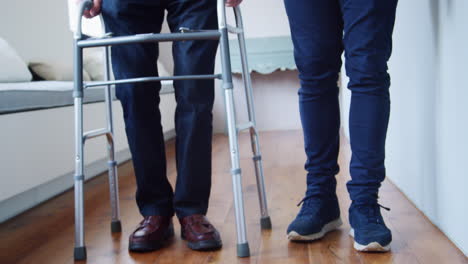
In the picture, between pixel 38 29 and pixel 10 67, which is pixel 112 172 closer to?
pixel 10 67

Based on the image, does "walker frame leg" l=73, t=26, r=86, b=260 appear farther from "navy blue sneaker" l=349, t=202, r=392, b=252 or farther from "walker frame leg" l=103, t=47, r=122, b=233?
"navy blue sneaker" l=349, t=202, r=392, b=252

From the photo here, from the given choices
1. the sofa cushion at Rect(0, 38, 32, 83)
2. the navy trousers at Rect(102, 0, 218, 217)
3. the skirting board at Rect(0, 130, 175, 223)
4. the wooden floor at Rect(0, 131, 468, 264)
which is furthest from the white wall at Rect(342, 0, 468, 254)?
the sofa cushion at Rect(0, 38, 32, 83)

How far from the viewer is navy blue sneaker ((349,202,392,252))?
130 centimetres

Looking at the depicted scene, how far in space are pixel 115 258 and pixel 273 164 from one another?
1.53 m

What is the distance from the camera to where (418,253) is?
1.30 m

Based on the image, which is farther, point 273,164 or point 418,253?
point 273,164

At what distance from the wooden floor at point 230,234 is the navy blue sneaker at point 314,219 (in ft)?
0.07

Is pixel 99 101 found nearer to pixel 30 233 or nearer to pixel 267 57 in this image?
pixel 30 233

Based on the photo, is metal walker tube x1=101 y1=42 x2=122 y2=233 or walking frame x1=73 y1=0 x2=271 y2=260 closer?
walking frame x1=73 y1=0 x2=271 y2=260

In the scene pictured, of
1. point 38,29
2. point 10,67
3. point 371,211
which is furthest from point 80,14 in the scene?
point 38,29

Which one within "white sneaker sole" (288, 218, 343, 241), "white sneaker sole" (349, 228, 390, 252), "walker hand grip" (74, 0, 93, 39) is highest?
"walker hand grip" (74, 0, 93, 39)

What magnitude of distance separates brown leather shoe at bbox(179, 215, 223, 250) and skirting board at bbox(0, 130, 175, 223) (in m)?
0.82

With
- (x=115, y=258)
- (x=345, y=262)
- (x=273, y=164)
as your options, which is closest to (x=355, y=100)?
(x=345, y=262)

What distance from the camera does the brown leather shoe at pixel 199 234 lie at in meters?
1.41
